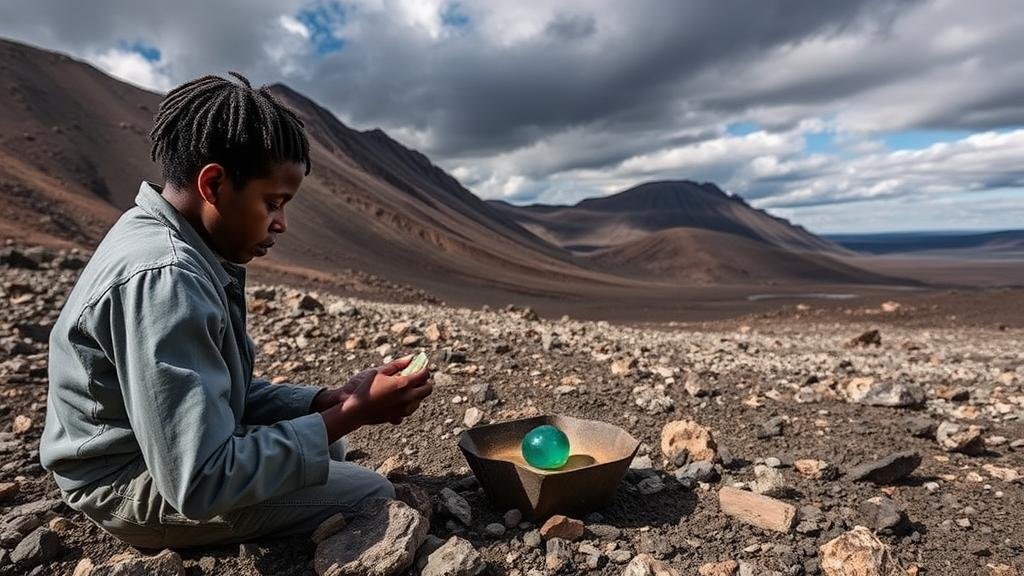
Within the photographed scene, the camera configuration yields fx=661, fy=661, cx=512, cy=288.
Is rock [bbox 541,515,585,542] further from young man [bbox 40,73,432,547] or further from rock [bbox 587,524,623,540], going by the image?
young man [bbox 40,73,432,547]

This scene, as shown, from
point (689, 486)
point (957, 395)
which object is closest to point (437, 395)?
point (689, 486)

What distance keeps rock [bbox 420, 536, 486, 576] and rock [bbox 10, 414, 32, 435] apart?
2792 millimetres

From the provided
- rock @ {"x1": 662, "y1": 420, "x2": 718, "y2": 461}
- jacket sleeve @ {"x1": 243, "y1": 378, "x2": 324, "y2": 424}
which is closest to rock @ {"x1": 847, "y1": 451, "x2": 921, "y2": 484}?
rock @ {"x1": 662, "y1": 420, "x2": 718, "y2": 461}

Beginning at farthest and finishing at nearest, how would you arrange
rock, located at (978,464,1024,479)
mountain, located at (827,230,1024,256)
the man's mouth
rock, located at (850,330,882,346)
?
mountain, located at (827,230,1024,256)
rock, located at (850,330,882,346)
rock, located at (978,464,1024,479)
the man's mouth

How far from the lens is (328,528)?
211 centimetres

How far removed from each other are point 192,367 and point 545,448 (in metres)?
1.43

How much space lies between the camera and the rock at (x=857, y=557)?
2197mm

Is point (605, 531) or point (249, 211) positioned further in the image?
point (605, 531)

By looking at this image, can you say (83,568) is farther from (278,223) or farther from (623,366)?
(623,366)

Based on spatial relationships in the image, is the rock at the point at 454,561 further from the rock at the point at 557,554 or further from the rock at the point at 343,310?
the rock at the point at 343,310

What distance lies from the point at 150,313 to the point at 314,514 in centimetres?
91

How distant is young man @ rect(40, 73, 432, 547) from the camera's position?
1580mm

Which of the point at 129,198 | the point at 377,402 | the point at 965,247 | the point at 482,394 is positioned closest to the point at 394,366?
the point at 377,402

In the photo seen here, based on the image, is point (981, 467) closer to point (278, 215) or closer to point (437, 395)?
point (437, 395)
